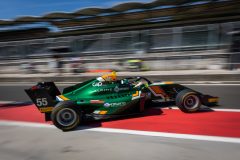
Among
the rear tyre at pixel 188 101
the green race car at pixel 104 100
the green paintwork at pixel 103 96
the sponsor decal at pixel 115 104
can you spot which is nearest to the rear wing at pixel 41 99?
the green race car at pixel 104 100

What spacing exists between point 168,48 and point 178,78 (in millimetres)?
7511

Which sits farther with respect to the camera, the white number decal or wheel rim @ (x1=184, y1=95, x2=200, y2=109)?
wheel rim @ (x1=184, y1=95, x2=200, y2=109)

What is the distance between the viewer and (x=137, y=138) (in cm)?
515

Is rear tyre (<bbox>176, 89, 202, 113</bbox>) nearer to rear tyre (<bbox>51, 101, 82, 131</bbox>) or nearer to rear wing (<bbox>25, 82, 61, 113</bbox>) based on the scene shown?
rear tyre (<bbox>51, 101, 82, 131</bbox>)

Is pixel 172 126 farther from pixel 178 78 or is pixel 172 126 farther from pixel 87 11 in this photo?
pixel 87 11

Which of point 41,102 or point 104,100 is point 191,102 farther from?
point 41,102

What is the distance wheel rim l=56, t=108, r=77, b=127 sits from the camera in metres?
5.76

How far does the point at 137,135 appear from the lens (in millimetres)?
5312

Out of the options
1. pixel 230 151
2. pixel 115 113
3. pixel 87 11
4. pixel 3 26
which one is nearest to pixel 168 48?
pixel 87 11

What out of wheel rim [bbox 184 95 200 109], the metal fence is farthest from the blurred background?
wheel rim [bbox 184 95 200 109]

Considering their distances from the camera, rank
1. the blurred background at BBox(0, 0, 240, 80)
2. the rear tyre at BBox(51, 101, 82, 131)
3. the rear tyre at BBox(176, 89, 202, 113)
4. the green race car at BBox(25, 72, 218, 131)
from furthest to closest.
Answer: the blurred background at BBox(0, 0, 240, 80)
the rear tyre at BBox(176, 89, 202, 113)
the green race car at BBox(25, 72, 218, 131)
the rear tyre at BBox(51, 101, 82, 131)

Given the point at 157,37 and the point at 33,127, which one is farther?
the point at 157,37

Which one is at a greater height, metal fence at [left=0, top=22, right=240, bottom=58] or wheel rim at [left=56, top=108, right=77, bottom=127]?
metal fence at [left=0, top=22, right=240, bottom=58]

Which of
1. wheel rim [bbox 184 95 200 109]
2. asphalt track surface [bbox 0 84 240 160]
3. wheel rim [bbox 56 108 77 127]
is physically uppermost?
wheel rim [bbox 184 95 200 109]
